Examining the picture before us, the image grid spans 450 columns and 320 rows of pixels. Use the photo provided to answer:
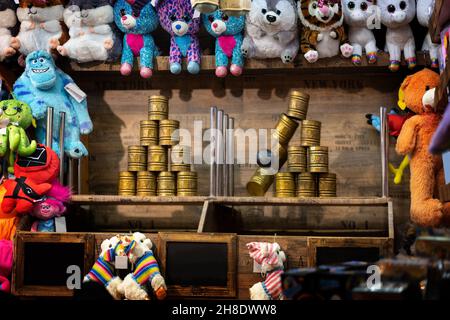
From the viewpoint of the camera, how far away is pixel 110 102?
155 inches

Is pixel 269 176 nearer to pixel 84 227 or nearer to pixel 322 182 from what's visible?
pixel 322 182

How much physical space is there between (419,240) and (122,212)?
2529 millimetres

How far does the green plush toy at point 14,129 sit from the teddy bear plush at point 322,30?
4.21 feet

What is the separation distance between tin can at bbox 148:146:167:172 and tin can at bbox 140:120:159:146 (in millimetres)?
29

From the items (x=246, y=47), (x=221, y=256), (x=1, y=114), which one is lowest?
(x=221, y=256)

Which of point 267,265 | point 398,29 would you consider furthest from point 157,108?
point 398,29

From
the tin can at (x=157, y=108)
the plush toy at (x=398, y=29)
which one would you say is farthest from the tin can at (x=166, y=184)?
the plush toy at (x=398, y=29)

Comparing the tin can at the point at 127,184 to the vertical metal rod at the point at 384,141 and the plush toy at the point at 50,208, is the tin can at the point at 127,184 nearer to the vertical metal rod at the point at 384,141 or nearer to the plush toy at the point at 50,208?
the plush toy at the point at 50,208

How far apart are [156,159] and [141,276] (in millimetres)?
653

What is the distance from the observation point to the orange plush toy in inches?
125

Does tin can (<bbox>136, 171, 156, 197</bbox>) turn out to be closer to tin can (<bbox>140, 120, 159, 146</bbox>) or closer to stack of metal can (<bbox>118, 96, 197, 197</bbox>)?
stack of metal can (<bbox>118, 96, 197, 197</bbox>)

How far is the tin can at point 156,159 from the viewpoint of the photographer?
3.46 meters

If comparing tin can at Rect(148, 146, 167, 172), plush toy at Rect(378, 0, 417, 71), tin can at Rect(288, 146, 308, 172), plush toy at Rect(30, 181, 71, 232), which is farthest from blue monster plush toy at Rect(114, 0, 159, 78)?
plush toy at Rect(378, 0, 417, 71)

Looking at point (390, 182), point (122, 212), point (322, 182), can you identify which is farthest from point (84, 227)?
point (390, 182)
